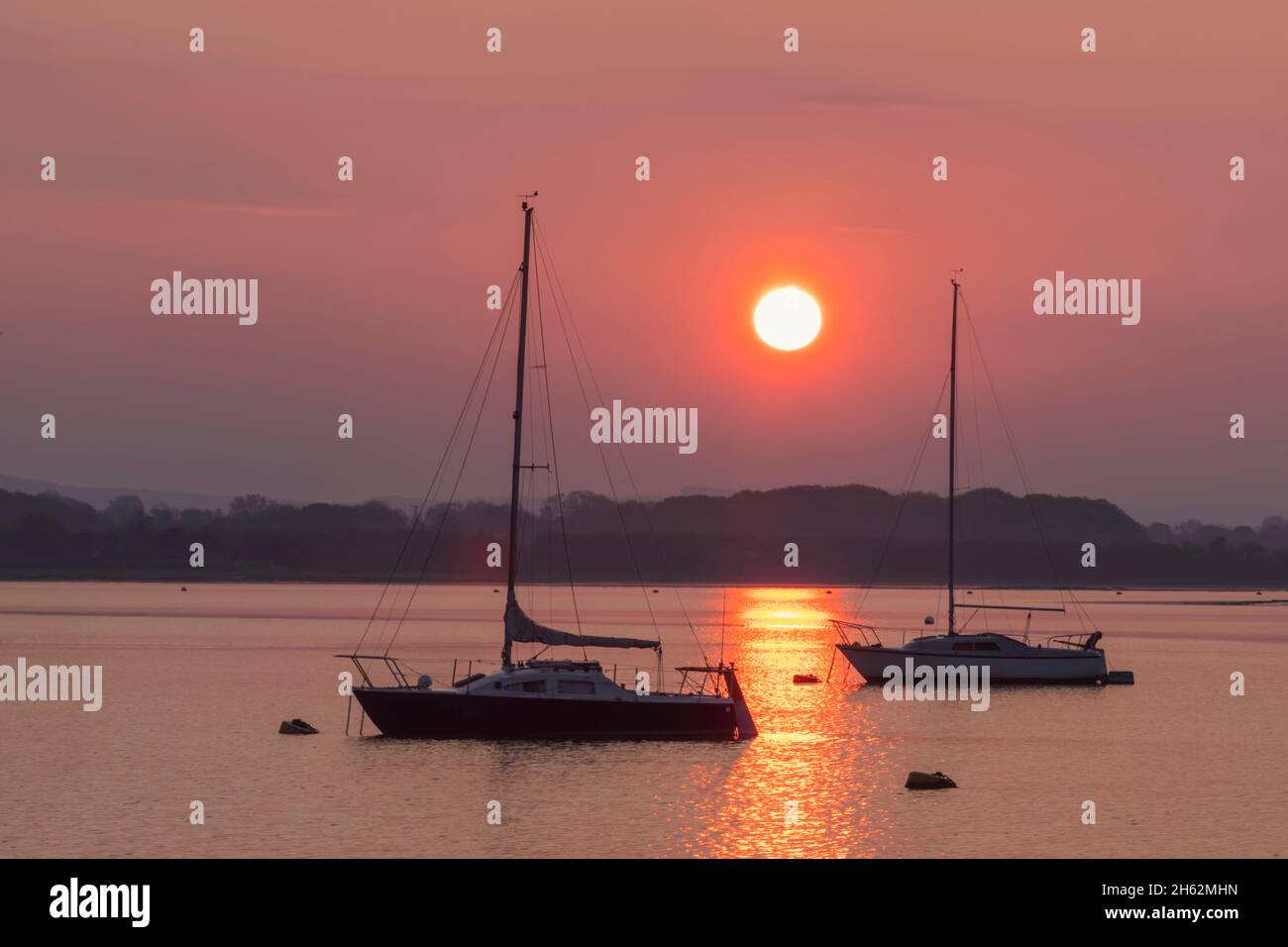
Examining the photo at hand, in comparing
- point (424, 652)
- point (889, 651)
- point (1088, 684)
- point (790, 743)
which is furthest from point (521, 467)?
point (424, 652)

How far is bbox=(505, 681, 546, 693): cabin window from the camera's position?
6025 cm

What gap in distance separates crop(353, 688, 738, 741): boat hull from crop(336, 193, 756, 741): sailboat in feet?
0.12

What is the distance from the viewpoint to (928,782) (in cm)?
5850

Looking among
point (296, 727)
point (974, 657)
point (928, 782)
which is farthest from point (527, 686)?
point (974, 657)

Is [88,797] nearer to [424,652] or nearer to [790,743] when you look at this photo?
[790,743]

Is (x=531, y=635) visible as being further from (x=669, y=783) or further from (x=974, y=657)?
(x=974, y=657)

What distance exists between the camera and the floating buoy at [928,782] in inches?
2297

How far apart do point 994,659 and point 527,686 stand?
4125 cm

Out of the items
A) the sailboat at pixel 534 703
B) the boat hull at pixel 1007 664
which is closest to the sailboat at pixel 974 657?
the boat hull at pixel 1007 664

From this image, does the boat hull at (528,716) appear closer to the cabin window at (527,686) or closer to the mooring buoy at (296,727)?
the cabin window at (527,686)

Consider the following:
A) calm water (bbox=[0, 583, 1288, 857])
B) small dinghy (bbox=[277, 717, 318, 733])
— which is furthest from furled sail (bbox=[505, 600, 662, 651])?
small dinghy (bbox=[277, 717, 318, 733])

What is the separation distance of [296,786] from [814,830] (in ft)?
60.9

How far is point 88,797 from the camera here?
178ft
